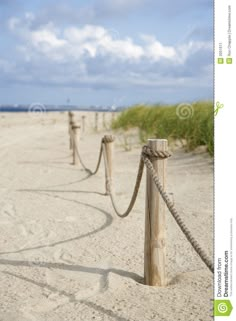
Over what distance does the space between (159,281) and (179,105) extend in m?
8.48

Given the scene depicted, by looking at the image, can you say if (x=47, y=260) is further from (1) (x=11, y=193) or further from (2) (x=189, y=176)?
(2) (x=189, y=176)

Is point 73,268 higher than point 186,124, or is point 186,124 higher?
point 186,124

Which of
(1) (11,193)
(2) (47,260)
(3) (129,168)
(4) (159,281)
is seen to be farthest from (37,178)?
(4) (159,281)

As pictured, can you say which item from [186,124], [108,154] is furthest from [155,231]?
[186,124]

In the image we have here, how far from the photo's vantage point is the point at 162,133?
9805 mm

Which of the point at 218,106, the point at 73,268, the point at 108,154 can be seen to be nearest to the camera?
the point at 218,106

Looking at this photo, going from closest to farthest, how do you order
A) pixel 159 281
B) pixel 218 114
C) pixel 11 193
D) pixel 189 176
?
pixel 218 114 < pixel 159 281 < pixel 11 193 < pixel 189 176

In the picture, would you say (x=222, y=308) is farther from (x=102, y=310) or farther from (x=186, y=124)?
Result: (x=186, y=124)

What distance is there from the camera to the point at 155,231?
2.79 m

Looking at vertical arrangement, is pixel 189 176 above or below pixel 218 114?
below

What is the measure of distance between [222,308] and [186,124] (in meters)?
7.27

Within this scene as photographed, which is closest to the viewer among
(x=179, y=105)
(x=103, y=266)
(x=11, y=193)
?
(x=103, y=266)

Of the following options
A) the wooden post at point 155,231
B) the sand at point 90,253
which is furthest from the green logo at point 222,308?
the wooden post at point 155,231

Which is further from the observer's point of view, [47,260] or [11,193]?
[11,193]
